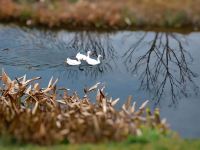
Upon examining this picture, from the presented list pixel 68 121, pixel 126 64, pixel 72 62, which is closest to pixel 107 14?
pixel 126 64

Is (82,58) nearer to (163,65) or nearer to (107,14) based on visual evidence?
(163,65)

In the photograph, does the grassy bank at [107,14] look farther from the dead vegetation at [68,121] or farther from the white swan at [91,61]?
the dead vegetation at [68,121]

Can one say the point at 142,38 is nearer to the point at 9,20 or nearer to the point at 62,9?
the point at 62,9

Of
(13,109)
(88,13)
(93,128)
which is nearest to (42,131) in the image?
(93,128)

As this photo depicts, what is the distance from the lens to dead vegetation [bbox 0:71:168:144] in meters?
8.09

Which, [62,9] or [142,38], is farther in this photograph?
[62,9]

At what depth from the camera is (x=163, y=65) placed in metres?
13.5

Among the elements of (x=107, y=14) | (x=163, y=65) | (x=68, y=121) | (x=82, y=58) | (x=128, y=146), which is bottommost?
(x=128, y=146)

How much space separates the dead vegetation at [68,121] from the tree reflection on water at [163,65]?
2591mm

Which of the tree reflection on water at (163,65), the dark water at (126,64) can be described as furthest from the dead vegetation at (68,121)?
the tree reflection on water at (163,65)

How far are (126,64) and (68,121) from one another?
5079 mm

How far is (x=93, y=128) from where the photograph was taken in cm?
826

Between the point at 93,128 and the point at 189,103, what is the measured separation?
4.12 metres

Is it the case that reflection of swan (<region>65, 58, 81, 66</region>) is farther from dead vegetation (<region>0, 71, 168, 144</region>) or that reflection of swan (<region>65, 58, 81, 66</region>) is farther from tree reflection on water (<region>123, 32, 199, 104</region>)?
dead vegetation (<region>0, 71, 168, 144</region>)
